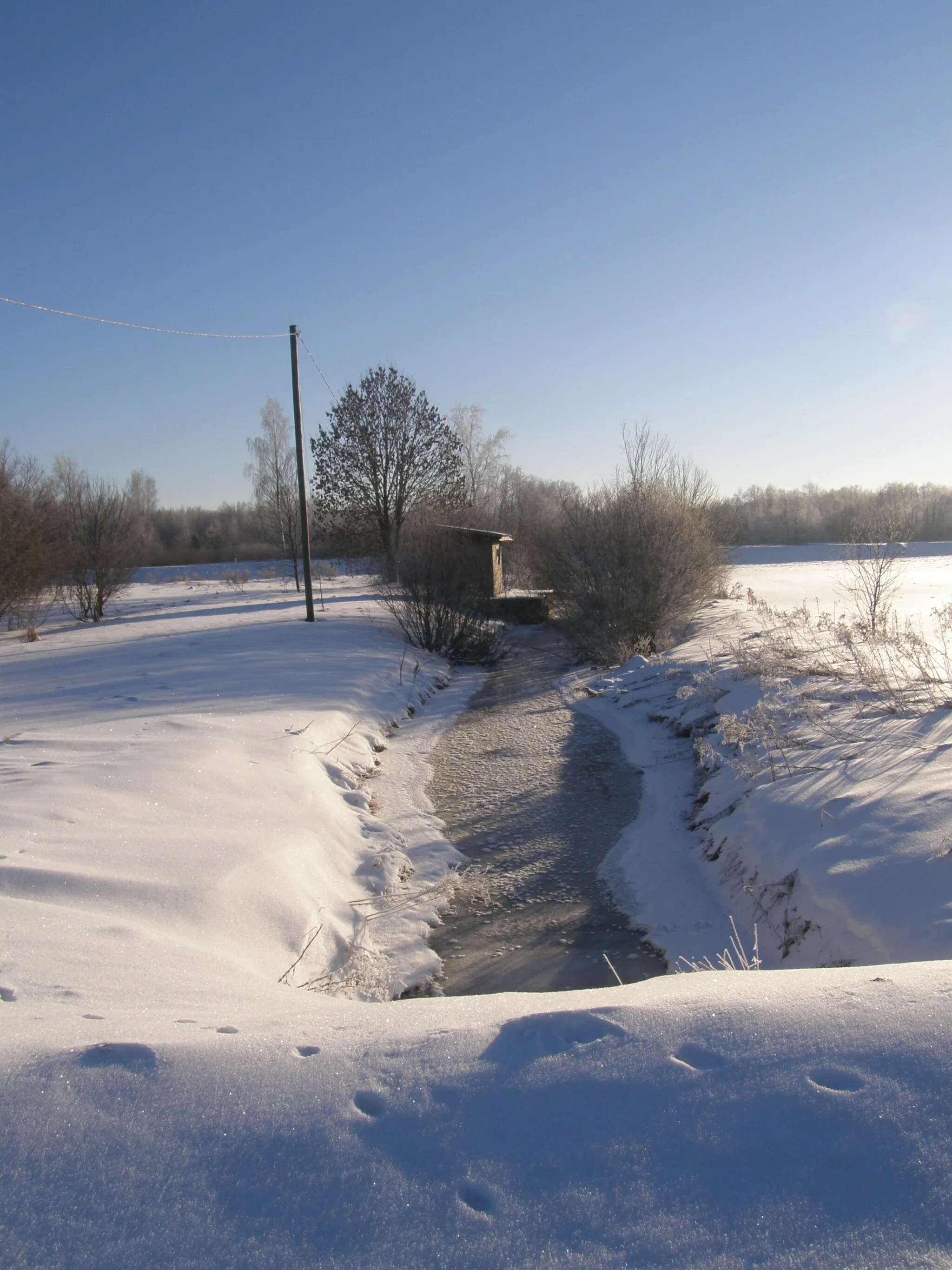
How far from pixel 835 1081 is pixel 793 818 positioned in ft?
14.2

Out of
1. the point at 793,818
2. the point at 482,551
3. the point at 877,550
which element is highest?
the point at 482,551

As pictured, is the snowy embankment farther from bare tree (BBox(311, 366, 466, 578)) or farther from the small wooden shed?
bare tree (BBox(311, 366, 466, 578))

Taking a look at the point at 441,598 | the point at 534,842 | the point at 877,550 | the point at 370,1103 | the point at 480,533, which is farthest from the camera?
the point at 480,533

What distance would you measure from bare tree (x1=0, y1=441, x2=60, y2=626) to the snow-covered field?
12.1 m

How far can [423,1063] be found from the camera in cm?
231

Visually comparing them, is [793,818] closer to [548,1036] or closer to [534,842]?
[534,842]

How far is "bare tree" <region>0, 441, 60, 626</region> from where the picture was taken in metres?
16.4

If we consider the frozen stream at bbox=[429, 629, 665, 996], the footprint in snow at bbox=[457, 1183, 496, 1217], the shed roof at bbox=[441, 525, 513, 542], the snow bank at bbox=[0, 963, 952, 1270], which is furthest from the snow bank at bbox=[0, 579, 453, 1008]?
the shed roof at bbox=[441, 525, 513, 542]

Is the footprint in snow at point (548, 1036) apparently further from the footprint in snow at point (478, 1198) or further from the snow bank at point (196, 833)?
the snow bank at point (196, 833)

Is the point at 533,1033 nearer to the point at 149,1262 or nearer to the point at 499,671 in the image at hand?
the point at 149,1262

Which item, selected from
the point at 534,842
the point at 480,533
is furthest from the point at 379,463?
the point at 534,842

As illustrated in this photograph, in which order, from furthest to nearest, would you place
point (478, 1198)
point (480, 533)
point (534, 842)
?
point (480, 533) < point (534, 842) < point (478, 1198)

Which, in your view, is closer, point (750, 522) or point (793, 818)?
point (793, 818)

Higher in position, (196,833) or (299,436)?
(299,436)
